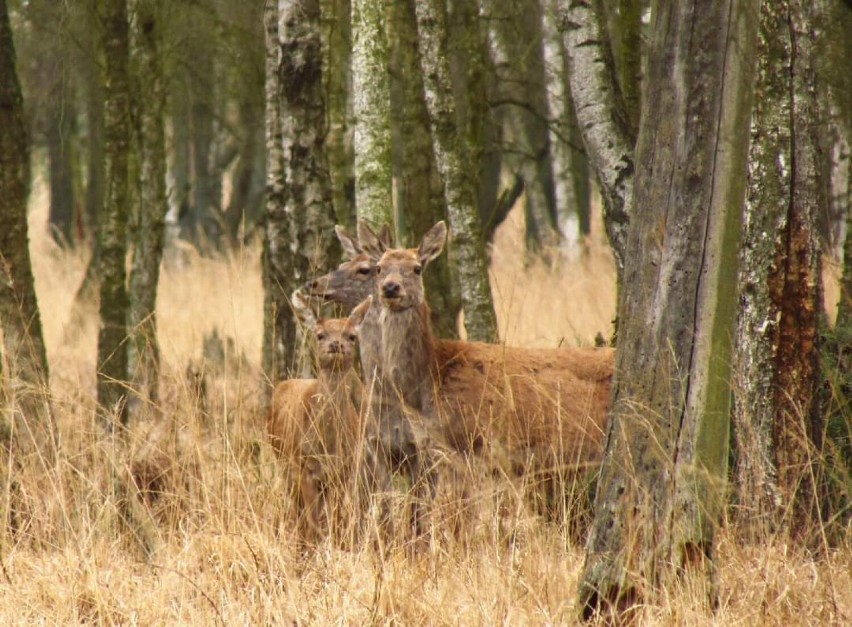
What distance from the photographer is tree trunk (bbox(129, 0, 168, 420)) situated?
429 inches

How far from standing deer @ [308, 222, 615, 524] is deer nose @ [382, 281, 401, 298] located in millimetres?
140

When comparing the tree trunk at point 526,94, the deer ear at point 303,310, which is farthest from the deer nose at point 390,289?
the tree trunk at point 526,94

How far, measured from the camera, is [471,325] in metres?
10.3

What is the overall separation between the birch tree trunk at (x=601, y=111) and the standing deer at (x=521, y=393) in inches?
33.4

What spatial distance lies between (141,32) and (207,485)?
609 cm

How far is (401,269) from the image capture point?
787cm

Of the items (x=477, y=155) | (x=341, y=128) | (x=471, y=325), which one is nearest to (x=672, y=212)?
(x=471, y=325)

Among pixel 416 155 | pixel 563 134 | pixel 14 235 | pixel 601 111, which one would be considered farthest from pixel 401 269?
pixel 563 134

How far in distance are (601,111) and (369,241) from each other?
1797mm

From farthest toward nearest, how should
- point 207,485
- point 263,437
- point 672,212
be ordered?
1. point 263,437
2. point 207,485
3. point 672,212

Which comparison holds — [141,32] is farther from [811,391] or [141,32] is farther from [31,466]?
[811,391]

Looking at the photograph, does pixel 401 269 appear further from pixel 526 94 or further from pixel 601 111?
pixel 526 94

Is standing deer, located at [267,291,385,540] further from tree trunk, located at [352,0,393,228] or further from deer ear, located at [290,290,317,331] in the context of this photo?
tree trunk, located at [352,0,393,228]

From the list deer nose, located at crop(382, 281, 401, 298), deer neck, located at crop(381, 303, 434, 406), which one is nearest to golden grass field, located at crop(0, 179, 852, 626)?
deer neck, located at crop(381, 303, 434, 406)
